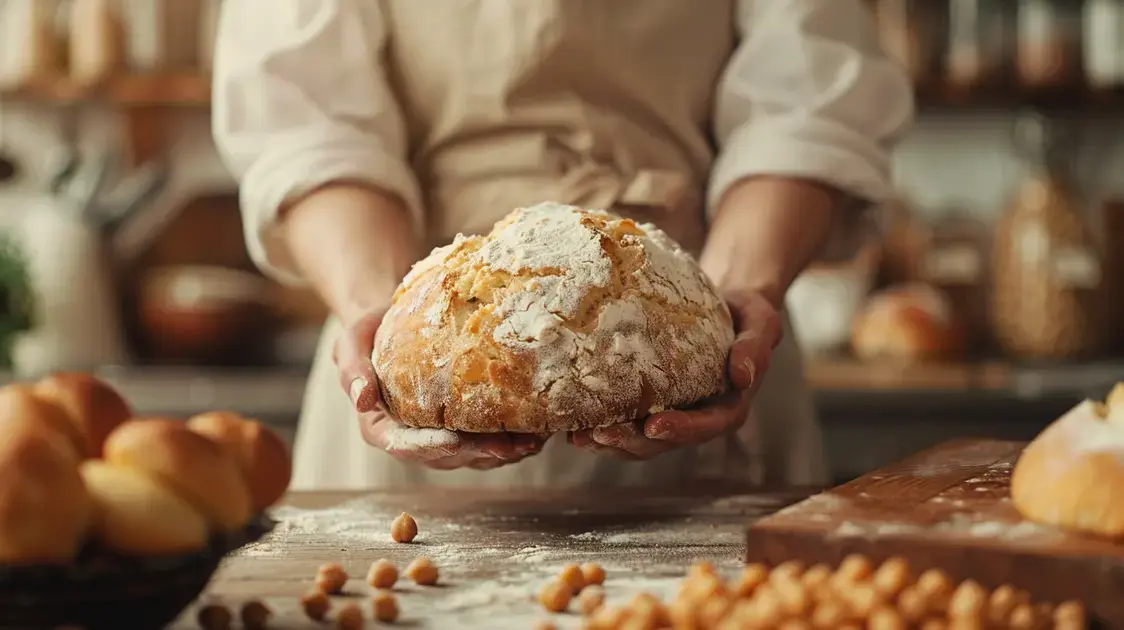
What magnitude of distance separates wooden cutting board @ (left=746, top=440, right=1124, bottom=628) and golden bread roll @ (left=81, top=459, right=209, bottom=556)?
37 cm

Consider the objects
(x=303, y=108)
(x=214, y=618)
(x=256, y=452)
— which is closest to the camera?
(x=214, y=618)

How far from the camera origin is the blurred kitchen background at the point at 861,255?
2.74 metres

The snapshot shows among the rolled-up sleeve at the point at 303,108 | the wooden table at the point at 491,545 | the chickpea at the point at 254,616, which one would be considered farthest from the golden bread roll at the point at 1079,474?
the rolled-up sleeve at the point at 303,108

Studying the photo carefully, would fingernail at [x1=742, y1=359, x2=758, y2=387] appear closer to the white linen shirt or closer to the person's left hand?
the person's left hand

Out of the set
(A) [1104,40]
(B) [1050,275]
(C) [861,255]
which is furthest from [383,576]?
(A) [1104,40]

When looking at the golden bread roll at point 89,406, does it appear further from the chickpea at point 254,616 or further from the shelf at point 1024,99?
the shelf at point 1024,99

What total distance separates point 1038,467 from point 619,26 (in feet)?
2.43

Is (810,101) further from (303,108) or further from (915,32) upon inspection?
(915,32)

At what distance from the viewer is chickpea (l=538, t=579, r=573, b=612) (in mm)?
812

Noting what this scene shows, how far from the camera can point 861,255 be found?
2.71 meters

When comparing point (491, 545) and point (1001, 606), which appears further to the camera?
point (491, 545)

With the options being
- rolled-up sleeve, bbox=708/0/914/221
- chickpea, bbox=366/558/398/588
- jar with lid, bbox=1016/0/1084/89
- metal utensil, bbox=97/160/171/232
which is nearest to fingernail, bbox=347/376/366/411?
chickpea, bbox=366/558/398/588

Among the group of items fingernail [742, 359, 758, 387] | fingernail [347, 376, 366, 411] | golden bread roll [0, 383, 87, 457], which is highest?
fingernail [742, 359, 758, 387]

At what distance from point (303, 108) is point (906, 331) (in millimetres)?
1822
